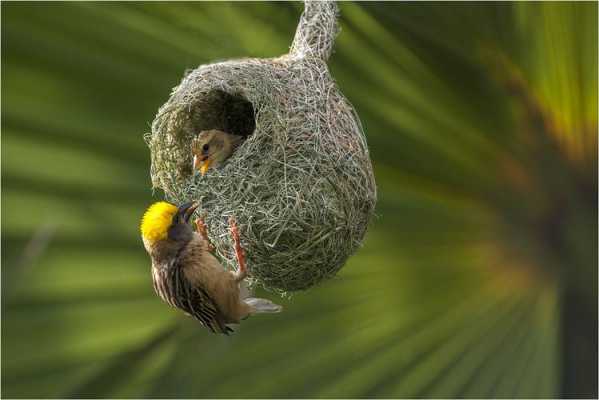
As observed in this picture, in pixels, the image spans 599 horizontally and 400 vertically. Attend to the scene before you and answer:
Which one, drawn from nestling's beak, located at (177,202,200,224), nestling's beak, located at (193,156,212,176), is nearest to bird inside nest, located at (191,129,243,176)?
nestling's beak, located at (193,156,212,176)

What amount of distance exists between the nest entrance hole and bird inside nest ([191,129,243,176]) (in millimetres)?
115

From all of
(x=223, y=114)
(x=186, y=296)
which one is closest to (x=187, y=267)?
(x=186, y=296)

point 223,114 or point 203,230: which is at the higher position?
point 223,114

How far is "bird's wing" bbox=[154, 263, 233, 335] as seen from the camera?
2404mm

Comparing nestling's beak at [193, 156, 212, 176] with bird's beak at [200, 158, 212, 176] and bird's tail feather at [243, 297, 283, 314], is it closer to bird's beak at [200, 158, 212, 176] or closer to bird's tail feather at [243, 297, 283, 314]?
bird's beak at [200, 158, 212, 176]

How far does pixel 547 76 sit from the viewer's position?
3.26m

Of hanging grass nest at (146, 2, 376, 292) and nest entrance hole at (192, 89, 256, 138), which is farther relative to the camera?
nest entrance hole at (192, 89, 256, 138)

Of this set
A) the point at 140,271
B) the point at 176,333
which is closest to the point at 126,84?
the point at 140,271

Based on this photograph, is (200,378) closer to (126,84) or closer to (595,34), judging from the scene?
(126,84)

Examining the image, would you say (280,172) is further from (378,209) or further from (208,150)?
(378,209)

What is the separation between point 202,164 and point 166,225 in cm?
23

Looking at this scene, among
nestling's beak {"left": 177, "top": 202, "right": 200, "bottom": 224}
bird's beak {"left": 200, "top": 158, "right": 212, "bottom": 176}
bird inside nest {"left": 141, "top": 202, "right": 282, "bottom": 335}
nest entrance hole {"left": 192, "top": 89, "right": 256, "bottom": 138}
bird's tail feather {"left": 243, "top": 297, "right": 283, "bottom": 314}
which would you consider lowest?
bird's tail feather {"left": 243, "top": 297, "right": 283, "bottom": 314}

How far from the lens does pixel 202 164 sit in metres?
2.47

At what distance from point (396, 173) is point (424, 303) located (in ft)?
1.92
